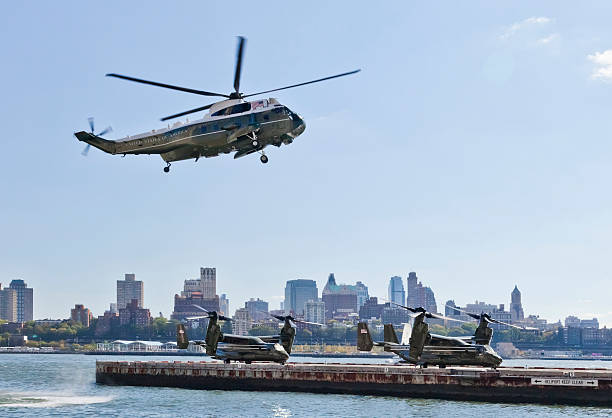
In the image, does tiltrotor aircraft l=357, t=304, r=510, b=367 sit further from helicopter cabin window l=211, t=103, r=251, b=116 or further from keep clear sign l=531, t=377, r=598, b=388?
helicopter cabin window l=211, t=103, r=251, b=116

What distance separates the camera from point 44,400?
84812 millimetres

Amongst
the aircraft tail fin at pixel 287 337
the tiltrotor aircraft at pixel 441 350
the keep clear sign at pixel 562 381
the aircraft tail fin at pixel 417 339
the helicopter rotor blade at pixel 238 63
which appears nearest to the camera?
the helicopter rotor blade at pixel 238 63

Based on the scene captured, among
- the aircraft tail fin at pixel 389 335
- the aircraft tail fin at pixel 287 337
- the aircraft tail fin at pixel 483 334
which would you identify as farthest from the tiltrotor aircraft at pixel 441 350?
the aircraft tail fin at pixel 287 337

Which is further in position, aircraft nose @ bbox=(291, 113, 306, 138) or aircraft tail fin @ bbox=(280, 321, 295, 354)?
aircraft tail fin @ bbox=(280, 321, 295, 354)

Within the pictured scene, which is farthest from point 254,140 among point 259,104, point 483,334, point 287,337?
point 287,337

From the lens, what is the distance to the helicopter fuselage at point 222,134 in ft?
221

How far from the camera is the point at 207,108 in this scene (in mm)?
70000

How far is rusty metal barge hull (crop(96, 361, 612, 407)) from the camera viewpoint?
241 ft

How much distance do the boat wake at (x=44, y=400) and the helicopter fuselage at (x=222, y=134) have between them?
25306 millimetres

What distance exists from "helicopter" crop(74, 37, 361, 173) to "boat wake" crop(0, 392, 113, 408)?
2522 centimetres

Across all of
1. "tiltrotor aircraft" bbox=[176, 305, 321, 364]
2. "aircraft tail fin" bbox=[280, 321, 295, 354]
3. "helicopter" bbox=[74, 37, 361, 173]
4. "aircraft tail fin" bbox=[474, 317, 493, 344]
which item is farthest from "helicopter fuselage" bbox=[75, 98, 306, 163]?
"aircraft tail fin" bbox=[280, 321, 295, 354]

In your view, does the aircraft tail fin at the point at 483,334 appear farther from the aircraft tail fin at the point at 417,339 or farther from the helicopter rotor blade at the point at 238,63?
the helicopter rotor blade at the point at 238,63

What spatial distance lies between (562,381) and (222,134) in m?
34.2

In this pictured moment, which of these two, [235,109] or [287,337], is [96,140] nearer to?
[235,109]
